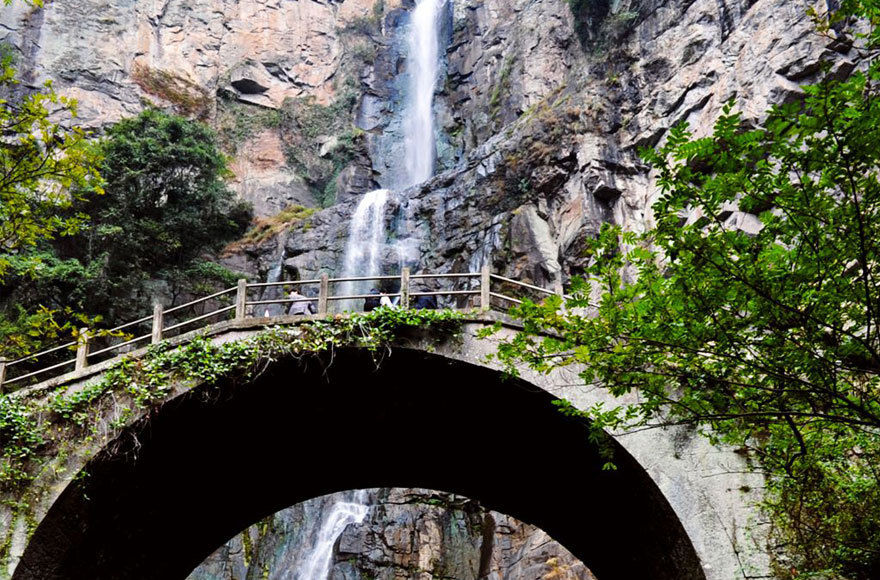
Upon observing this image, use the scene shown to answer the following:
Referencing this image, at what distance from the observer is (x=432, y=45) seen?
3975cm

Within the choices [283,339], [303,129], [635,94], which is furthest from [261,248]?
[283,339]

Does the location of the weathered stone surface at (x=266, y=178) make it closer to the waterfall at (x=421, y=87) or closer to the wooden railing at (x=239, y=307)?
the waterfall at (x=421, y=87)

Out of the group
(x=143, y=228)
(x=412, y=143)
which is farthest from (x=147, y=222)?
(x=412, y=143)

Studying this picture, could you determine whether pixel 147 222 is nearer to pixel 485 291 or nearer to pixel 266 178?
pixel 266 178

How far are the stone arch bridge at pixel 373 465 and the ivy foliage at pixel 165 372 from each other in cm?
17

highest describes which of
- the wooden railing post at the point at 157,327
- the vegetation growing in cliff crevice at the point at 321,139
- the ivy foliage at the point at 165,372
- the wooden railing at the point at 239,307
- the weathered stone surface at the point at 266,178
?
the vegetation growing in cliff crevice at the point at 321,139

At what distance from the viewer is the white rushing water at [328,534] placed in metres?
22.0

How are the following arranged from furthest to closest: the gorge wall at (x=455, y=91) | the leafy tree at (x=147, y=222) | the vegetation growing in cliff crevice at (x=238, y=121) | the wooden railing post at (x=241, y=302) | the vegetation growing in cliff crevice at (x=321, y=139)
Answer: the vegetation growing in cliff crevice at (x=321, y=139) < the vegetation growing in cliff crevice at (x=238, y=121) < the leafy tree at (x=147, y=222) < the gorge wall at (x=455, y=91) < the wooden railing post at (x=241, y=302)

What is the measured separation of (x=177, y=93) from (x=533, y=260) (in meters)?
23.0

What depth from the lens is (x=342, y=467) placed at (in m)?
14.2

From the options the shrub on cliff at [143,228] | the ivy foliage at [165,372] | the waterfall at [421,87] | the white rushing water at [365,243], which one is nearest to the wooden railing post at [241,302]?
the ivy foliage at [165,372]

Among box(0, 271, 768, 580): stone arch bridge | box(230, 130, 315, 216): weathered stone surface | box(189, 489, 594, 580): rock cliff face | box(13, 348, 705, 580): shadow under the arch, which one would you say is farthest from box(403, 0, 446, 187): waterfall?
box(0, 271, 768, 580): stone arch bridge

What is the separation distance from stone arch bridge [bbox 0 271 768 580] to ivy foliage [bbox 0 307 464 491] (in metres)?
0.17

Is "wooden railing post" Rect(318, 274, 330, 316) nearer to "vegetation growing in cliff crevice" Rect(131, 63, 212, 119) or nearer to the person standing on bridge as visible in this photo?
the person standing on bridge
